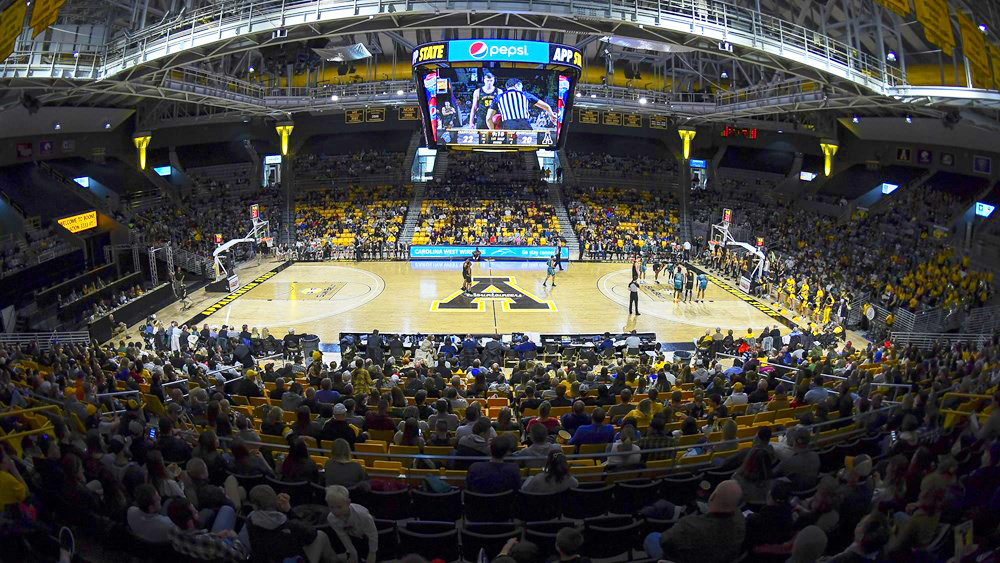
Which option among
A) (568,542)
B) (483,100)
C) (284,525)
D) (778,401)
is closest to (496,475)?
(284,525)

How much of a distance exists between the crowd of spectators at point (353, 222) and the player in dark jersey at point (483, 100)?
1055cm

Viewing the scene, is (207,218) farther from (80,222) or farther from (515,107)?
(515,107)

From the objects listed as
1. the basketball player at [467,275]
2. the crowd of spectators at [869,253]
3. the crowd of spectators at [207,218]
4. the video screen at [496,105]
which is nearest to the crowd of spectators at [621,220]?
the crowd of spectators at [869,253]

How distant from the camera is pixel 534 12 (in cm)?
2395

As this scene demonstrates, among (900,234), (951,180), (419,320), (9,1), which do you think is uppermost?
(9,1)

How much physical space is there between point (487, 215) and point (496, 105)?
12.2m

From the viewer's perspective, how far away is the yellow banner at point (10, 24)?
17969 millimetres

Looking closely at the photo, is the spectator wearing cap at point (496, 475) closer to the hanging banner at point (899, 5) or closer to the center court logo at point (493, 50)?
the hanging banner at point (899, 5)

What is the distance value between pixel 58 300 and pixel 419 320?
47.2ft

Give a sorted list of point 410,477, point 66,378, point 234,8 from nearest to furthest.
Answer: point 410,477
point 66,378
point 234,8

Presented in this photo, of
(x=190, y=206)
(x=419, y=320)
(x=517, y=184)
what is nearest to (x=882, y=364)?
(x=419, y=320)

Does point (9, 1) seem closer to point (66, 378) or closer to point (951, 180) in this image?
point (66, 378)

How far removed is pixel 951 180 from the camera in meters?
38.8

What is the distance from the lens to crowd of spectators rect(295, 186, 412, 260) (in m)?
41.0
